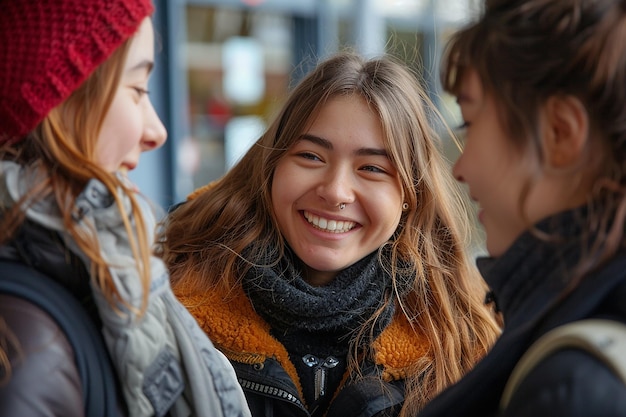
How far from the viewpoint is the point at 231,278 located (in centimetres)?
224

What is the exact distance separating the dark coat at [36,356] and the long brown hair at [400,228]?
0.93 m

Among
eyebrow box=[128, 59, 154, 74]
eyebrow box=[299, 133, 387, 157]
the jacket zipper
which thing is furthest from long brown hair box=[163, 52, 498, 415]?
eyebrow box=[128, 59, 154, 74]

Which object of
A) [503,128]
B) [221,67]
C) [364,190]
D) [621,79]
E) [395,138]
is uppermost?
[621,79]

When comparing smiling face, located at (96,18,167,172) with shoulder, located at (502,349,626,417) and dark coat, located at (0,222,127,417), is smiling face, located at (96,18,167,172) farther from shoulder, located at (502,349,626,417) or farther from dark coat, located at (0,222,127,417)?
shoulder, located at (502,349,626,417)

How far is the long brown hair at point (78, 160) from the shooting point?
4.31 feet

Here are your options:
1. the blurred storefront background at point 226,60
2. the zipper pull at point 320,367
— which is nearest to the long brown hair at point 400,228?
the zipper pull at point 320,367

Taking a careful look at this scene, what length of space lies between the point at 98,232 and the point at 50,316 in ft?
0.56

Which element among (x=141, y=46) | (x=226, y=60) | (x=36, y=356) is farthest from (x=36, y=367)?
(x=226, y=60)

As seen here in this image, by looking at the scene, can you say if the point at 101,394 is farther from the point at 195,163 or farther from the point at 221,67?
the point at 221,67

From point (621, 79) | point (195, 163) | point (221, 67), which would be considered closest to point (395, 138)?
point (621, 79)

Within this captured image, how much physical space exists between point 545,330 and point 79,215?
0.83m

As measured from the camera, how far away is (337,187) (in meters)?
2.11

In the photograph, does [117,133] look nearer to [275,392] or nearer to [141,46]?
[141,46]

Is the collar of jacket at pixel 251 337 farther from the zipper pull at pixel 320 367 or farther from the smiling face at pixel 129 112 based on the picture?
the smiling face at pixel 129 112
